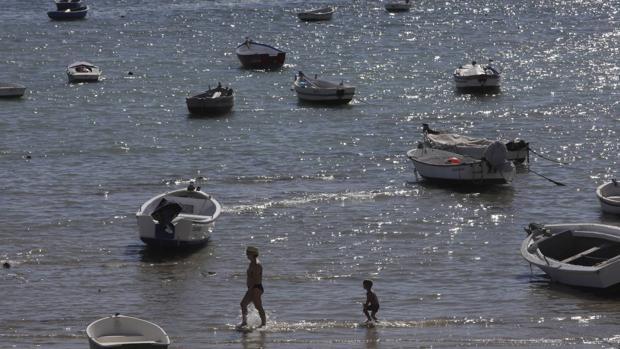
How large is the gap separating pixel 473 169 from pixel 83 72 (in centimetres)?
3629

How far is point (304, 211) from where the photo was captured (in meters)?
45.7

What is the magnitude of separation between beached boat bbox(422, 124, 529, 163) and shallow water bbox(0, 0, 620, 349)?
1.23m

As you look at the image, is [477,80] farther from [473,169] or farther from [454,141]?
[473,169]

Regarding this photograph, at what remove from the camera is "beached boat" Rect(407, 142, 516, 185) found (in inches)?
1896

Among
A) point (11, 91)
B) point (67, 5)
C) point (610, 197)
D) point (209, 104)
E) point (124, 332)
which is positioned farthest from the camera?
point (67, 5)

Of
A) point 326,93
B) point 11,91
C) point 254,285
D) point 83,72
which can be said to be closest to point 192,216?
point 254,285

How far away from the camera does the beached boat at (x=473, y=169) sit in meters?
48.2

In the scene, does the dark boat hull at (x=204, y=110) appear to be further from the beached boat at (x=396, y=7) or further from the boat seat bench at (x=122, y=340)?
the beached boat at (x=396, y=7)

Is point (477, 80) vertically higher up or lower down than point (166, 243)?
lower down

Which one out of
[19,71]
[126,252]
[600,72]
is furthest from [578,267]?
[19,71]

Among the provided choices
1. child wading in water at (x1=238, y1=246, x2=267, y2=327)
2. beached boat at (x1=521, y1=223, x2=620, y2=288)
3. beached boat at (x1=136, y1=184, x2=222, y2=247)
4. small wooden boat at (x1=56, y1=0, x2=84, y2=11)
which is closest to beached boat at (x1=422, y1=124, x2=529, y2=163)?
beached boat at (x1=136, y1=184, x2=222, y2=247)

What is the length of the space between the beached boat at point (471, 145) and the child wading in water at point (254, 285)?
69.1 feet

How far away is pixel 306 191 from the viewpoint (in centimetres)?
4912

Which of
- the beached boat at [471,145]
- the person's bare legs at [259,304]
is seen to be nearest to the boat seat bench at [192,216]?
the person's bare legs at [259,304]
